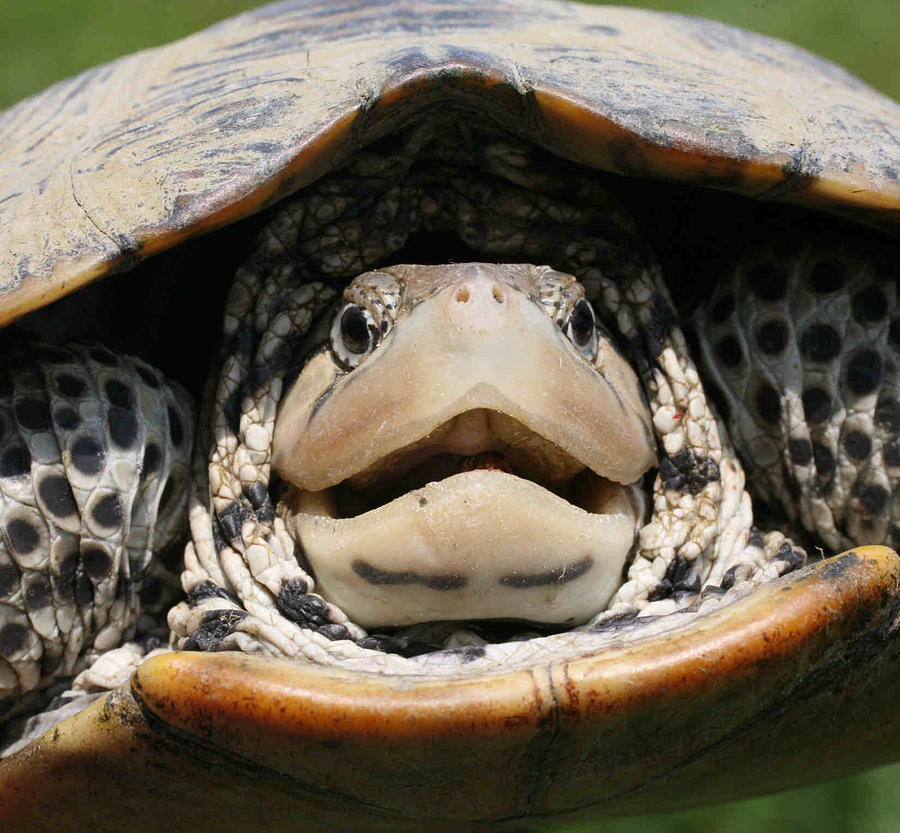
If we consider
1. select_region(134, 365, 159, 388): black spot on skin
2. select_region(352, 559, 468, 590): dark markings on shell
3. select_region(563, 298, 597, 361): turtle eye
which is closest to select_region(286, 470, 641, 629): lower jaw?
select_region(352, 559, 468, 590): dark markings on shell

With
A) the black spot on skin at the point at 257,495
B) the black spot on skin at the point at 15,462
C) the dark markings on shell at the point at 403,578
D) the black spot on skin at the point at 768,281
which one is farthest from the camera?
the black spot on skin at the point at 768,281

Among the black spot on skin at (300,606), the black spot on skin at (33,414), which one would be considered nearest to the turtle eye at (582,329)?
the black spot on skin at (300,606)

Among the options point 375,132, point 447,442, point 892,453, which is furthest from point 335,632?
point 892,453

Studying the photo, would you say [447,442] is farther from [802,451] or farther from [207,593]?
[802,451]

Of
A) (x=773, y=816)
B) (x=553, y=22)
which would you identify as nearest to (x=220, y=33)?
(x=553, y=22)

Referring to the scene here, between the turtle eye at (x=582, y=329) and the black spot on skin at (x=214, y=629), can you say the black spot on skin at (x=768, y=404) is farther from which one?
the black spot on skin at (x=214, y=629)
